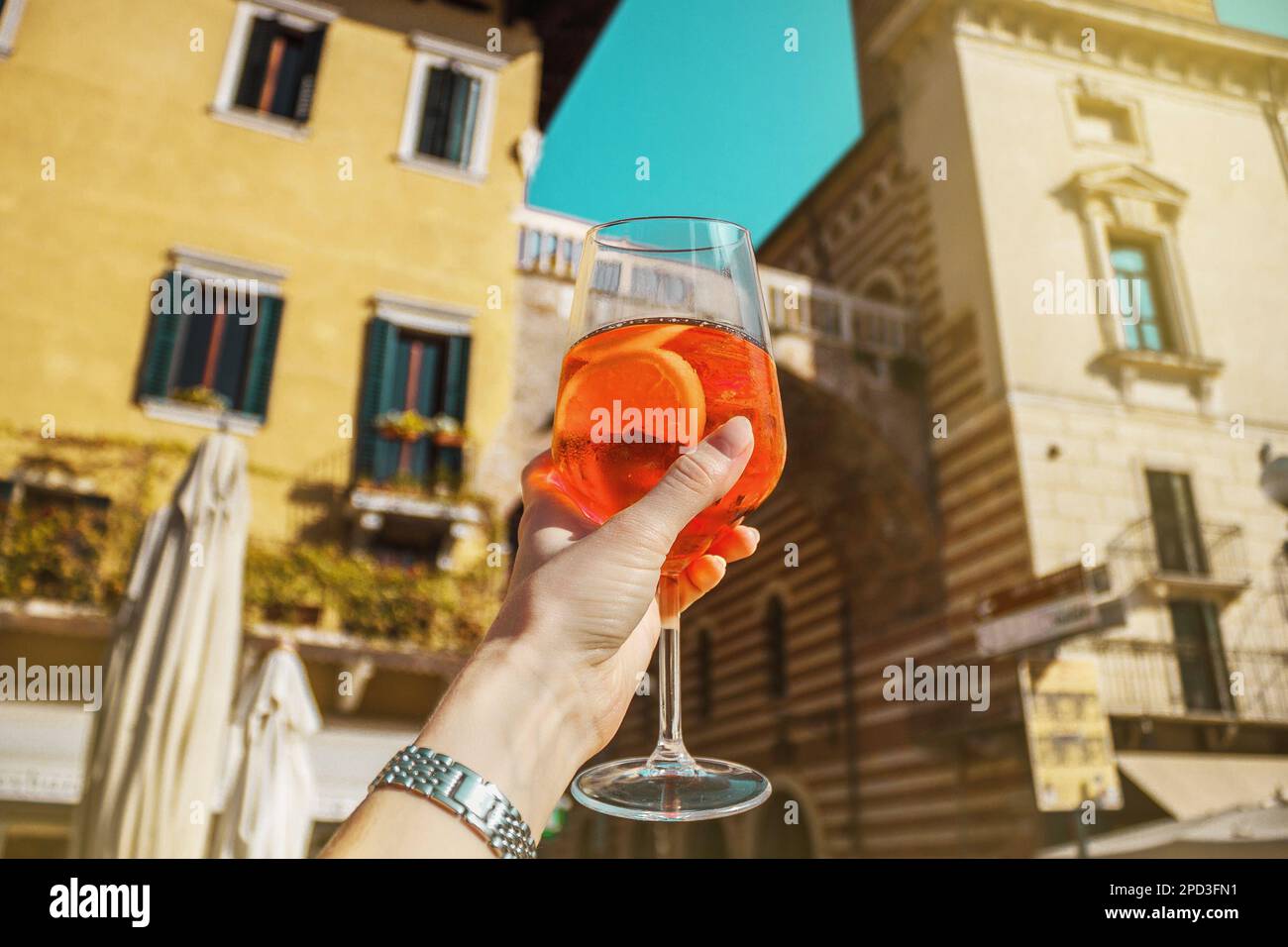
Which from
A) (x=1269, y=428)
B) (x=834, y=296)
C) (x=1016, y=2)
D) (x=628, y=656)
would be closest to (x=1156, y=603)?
(x=1269, y=428)

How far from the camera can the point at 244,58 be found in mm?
11484

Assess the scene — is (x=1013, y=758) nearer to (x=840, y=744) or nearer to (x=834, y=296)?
(x=840, y=744)

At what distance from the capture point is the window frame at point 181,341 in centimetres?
970

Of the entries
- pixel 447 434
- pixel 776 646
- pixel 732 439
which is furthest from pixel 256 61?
pixel 732 439

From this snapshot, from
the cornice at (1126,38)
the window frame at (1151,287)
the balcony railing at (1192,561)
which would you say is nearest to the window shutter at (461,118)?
the cornice at (1126,38)

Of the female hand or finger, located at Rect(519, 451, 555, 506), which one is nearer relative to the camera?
the female hand

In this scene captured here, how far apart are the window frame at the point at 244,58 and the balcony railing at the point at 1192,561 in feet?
35.1

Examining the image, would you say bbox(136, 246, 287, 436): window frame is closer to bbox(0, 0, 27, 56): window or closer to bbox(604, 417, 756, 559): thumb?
bbox(0, 0, 27, 56): window

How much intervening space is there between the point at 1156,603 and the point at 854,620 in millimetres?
4069

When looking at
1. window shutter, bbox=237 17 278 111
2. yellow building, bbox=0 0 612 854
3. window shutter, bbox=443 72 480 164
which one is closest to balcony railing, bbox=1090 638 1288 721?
yellow building, bbox=0 0 612 854

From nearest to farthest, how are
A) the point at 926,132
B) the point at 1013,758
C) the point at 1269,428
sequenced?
the point at 1013,758 → the point at 1269,428 → the point at 926,132

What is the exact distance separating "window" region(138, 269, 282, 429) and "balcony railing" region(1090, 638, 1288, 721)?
9.31 metres

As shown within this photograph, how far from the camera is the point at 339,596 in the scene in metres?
9.16

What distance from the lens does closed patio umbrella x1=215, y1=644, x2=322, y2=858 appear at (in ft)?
17.2
